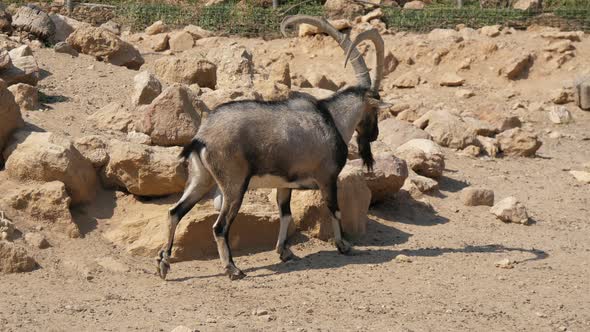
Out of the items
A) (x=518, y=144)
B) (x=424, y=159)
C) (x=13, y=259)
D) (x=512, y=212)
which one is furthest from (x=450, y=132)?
(x=13, y=259)

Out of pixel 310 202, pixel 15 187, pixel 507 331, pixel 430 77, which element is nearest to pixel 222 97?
pixel 310 202

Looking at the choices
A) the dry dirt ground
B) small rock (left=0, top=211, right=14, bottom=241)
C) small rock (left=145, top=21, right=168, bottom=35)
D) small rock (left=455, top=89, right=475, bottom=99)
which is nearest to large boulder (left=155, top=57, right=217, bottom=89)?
the dry dirt ground

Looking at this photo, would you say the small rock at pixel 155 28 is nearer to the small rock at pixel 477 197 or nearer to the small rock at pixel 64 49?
the small rock at pixel 64 49

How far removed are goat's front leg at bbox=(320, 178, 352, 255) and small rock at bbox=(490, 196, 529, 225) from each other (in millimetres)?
2806

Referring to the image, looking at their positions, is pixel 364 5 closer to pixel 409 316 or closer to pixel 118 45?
pixel 118 45

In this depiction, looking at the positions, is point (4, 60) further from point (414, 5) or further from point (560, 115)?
point (414, 5)

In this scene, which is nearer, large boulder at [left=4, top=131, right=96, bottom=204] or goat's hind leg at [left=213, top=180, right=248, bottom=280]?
goat's hind leg at [left=213, top=180, right=248, bottom=280]

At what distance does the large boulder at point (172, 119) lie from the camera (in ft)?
36.4

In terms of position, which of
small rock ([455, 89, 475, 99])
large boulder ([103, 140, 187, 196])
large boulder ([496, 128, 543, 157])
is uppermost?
large boulder ([103, 140, 187, 196])

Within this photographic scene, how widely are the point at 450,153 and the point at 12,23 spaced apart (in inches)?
298

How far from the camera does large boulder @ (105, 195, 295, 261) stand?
998 centimetres

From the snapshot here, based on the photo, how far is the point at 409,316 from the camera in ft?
27.8

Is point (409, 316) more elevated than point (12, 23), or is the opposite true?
point (12, 23)

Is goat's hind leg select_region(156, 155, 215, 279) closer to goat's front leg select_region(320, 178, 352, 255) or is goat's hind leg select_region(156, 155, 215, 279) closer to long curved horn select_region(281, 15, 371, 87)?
goat's front leg select_region(320, 178, 352, 255)
